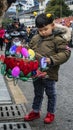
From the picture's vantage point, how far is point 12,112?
6.80 m

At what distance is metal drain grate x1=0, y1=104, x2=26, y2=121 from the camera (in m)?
6.45

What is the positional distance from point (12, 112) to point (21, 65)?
5.66ft

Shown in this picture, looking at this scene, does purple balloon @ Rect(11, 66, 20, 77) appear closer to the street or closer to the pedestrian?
the pedestrian

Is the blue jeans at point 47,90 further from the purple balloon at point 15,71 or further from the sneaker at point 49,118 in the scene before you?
the purple balloon at point 15,71

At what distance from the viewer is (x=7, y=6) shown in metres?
4.87

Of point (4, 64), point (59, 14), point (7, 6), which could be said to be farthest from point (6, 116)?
point (59, 14)

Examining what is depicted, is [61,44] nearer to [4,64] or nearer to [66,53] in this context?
[66,53]

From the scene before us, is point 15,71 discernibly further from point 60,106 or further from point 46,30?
point 60,106

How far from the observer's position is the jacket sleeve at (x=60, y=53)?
5.75m

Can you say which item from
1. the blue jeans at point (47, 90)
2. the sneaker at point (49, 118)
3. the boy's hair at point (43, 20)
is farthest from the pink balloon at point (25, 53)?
the sneaker at point (49, 118)

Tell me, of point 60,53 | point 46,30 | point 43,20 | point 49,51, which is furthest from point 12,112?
point 43,20

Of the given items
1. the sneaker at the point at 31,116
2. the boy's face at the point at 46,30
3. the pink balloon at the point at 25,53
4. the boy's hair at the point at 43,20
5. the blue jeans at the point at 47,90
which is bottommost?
the sneaker at the point at 31,116

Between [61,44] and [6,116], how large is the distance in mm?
1428

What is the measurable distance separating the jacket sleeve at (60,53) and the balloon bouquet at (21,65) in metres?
0.36
